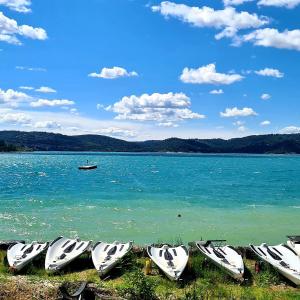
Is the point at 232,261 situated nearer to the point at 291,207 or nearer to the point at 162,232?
the point at 162,232

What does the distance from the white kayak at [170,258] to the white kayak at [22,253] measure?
5.22 metres

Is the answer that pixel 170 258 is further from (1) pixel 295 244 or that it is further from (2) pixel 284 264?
(1) pixel 295 244

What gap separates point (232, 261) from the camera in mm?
19141

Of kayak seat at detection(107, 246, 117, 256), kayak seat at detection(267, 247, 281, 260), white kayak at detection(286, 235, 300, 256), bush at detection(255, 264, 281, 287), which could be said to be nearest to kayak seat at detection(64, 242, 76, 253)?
kayak seat at detection(107, 246, 117, 256)

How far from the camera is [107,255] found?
20094mm

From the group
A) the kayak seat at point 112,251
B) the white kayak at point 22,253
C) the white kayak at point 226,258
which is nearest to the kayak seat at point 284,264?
the white kayak at point 226,258

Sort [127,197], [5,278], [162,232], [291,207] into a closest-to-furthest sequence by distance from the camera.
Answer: [5,278], [162,232], [291,207], [127,197]

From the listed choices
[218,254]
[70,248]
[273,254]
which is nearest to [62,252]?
[70,248]

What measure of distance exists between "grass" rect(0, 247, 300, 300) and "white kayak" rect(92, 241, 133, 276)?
33cm

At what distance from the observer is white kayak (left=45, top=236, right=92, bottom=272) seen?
62.1 feet

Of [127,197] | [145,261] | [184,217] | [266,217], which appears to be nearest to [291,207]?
[266,217]

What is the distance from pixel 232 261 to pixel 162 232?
13.7 meters

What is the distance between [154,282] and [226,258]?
16.7 feet

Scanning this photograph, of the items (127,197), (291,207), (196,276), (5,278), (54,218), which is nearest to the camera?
(5,278)
